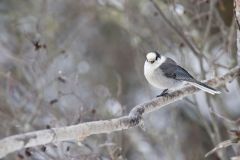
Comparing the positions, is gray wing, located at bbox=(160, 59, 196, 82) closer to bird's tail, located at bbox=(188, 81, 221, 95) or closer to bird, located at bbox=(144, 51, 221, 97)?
bird, located at bbox=(144, 51, 221, 97)

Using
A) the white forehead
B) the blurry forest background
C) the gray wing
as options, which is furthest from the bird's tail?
the white forehead

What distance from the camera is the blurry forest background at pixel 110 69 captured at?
4027 millimetres

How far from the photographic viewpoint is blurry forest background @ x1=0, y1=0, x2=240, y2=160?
403 centimetres

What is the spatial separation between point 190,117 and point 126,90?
165 cm

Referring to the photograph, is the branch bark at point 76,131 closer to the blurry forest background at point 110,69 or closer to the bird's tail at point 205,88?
the bird's tail at point 205,88

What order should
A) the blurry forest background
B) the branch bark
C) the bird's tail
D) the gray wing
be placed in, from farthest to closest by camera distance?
the blurry forest background, the gray wing, the bird's tail, the branch bark

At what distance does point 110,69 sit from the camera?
311 inches

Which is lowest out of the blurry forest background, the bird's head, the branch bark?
the branch bark

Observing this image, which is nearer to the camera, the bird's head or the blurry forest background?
the bird's head

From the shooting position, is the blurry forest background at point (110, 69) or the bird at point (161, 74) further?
the blurry forest background at point (110, 69)

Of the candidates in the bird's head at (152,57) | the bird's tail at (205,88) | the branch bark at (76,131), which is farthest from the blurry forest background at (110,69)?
the branch bark at (76,131)

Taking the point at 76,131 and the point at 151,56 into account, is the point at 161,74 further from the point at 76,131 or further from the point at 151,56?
the point at 76,131

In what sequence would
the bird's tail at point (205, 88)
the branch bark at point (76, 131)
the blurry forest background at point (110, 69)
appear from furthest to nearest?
the blurry forest background at point (110, 69) < the bird's tail at point (205, 88) < the branch bark at point (76, 131)

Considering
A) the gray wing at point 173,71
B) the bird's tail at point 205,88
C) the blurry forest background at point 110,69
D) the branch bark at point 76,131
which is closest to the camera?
the branch bark at point 76,131
